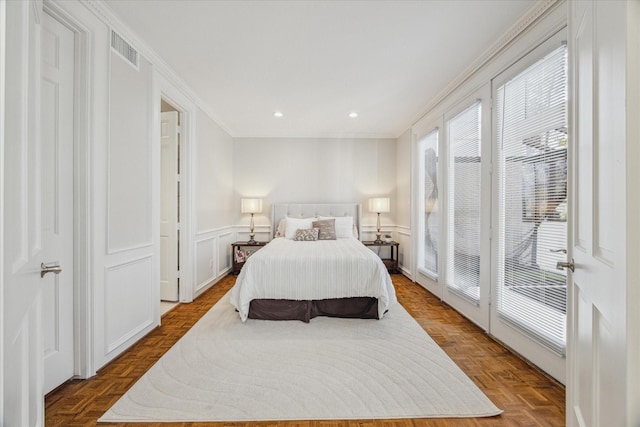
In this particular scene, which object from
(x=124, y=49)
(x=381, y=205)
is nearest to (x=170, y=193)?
(x=124, y=49)

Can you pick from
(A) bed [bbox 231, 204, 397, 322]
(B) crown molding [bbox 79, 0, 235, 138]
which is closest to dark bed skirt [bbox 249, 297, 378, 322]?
(A) bed [bbox 231, 204, 397, 322]

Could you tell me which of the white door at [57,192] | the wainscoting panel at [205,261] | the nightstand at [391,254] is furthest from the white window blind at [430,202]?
the white door at [57,192]

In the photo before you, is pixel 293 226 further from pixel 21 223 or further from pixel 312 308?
pixel 21 223

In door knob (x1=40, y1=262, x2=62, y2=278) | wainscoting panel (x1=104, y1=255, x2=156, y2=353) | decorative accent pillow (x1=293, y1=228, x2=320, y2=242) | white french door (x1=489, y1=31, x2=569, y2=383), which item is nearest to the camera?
door knob (x1=40, y1=262, x2=62, y2=278)

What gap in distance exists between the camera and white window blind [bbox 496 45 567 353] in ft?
6.41

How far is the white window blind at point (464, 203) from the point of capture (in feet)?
9.82

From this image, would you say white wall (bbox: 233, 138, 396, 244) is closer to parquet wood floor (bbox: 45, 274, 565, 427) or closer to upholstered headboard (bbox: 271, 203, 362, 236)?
upholstered headboard (bbox: 271, 203, 362, 236)

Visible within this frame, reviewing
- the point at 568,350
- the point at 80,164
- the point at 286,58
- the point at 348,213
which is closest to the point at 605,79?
the point at 568,350

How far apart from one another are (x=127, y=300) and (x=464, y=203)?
3301 mm

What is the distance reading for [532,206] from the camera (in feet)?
7.24

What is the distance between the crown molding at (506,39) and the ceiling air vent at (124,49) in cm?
305

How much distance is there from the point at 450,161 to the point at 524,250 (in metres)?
1.53

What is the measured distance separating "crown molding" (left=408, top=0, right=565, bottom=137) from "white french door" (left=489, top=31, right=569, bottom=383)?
0.21m

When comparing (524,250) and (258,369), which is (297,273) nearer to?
(258,369)
